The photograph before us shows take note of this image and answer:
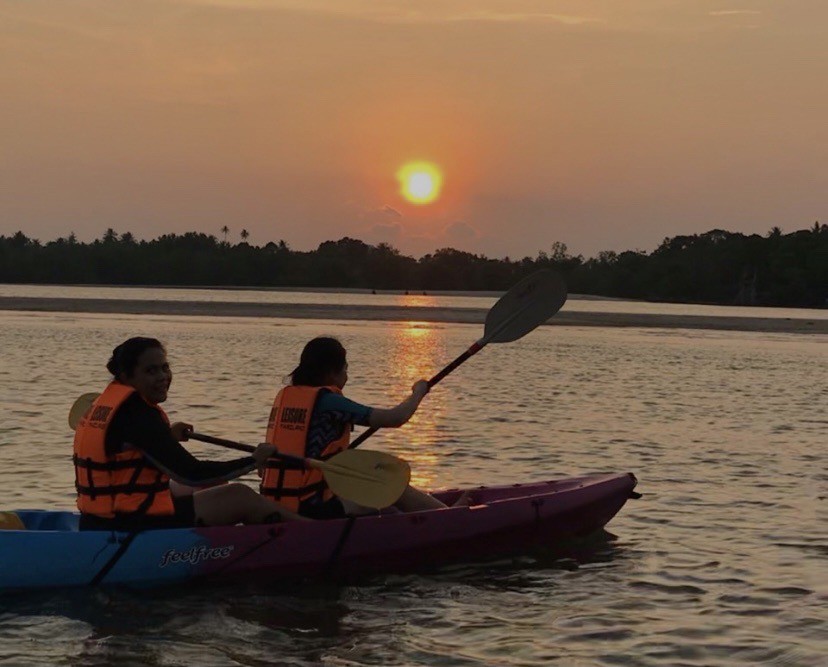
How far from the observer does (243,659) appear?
235 inches

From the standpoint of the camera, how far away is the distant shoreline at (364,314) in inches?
1933

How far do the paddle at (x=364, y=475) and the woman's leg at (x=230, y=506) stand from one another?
27 cm

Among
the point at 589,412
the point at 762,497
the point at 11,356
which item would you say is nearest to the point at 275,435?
the point at 762,497

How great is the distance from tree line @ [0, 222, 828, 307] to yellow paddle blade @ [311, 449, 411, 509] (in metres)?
92.3

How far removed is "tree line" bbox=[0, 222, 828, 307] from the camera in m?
99.2

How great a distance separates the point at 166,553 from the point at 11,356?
1821 cm

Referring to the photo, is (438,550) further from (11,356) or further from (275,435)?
(11,356)

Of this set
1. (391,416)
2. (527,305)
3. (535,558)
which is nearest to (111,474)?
(391,416)

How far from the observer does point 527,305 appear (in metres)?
10.5

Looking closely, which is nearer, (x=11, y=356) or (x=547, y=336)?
(x=11, y=356)

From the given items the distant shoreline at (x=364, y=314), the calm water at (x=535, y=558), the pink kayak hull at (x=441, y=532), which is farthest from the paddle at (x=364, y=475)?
the distant shoreline at (x=364, y=314)

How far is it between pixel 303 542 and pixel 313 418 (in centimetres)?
73

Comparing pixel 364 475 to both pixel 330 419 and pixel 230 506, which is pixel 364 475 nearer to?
pixel 330 419

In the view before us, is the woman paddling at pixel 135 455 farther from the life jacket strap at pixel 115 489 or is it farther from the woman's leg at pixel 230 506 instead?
the woman's leg at pixel 230 506
